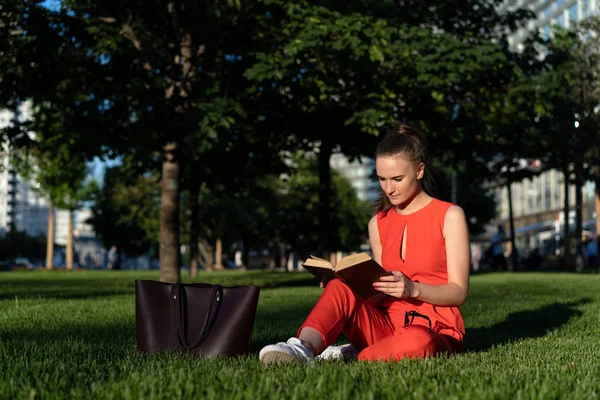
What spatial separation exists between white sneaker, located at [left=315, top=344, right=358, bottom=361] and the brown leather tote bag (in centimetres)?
52

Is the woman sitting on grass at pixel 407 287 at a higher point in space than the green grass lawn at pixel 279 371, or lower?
higher

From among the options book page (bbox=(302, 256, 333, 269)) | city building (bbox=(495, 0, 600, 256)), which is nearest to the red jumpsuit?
book page (bbox=(302, 256, 333, 269))

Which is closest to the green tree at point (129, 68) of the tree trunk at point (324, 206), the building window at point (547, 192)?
the tree trunk at point (324, 206)

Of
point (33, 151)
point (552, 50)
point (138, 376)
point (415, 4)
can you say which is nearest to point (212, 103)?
point (33, 151)

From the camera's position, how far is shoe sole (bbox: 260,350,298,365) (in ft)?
14.3

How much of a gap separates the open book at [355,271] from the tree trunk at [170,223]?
11.9 metres

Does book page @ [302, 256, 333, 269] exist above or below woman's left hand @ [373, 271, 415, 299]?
above

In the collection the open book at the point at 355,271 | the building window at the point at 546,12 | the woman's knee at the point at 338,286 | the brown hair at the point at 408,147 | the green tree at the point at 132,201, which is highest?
the building window at the point at 546,12

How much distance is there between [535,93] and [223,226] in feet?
108

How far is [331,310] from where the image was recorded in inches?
186

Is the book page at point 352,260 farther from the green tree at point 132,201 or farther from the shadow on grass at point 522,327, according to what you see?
the green tree at point 132,201

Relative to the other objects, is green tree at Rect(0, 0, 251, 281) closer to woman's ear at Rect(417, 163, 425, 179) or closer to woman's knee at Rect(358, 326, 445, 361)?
woman's ear at Rect(417, 163, 425, 179)

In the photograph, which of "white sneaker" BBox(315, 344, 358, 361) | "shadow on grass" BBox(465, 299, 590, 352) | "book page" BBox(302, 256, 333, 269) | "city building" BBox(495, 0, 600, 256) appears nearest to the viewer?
"book page" BBox(302, 256, 333, 269)

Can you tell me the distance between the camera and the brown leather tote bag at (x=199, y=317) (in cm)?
506
